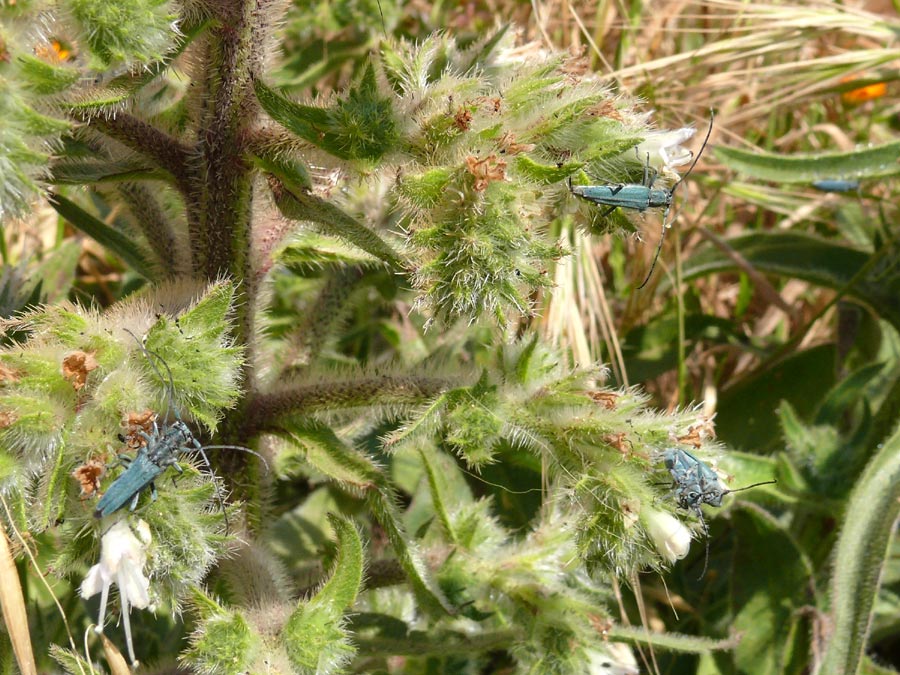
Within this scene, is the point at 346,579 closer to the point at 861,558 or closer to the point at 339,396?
the point at 339,396

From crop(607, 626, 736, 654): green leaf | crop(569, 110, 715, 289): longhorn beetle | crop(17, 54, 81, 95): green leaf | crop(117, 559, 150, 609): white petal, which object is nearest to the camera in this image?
crop(17, 54, 81, 95): green leaf

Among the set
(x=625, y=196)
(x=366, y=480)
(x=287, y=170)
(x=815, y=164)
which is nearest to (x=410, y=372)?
(x=366, y=480)

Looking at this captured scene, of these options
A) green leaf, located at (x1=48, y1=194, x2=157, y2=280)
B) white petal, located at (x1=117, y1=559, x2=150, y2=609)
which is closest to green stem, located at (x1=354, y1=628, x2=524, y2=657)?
white petal, located at (x1=117, y1=559, x2=150, y2=609)

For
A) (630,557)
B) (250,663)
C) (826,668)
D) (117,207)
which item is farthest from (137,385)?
(826,668)

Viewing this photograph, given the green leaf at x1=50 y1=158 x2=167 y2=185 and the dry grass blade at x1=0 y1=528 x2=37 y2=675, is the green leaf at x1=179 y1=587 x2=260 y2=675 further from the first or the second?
the green leaf at x1=50 y1=158 x2=167 y2=185

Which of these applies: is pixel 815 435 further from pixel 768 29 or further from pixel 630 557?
pixel 768 29

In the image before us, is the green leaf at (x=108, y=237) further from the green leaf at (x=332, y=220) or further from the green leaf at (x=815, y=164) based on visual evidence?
the green leaf at (x=815, y=164)
